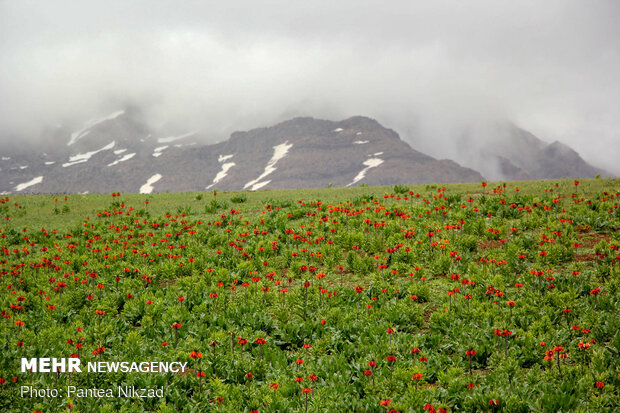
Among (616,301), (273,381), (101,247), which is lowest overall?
(273,381)

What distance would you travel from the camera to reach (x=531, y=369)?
834 centimetres

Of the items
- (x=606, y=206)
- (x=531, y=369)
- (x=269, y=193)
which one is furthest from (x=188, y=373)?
(x=269, y=193)

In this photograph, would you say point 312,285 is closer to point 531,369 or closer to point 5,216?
point 531,369

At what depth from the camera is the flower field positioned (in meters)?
8.11

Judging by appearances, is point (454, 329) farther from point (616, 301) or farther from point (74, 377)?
point (74, 377)

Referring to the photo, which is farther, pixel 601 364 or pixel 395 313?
pixel 395 313

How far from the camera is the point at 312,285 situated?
12.9 metres

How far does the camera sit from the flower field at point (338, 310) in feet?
26.6

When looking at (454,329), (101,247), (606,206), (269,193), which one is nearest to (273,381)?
(454,329)

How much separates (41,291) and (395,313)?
10.2m

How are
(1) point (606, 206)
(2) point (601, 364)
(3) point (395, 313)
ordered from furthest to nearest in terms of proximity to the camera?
(1) point (606, 206)
(3) point (395, 313)
(2) point (601, 364)

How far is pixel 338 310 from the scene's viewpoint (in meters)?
10.9

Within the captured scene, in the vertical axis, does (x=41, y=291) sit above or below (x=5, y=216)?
below

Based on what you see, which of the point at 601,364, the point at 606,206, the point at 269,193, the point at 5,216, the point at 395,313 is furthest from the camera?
the point at 269,193
